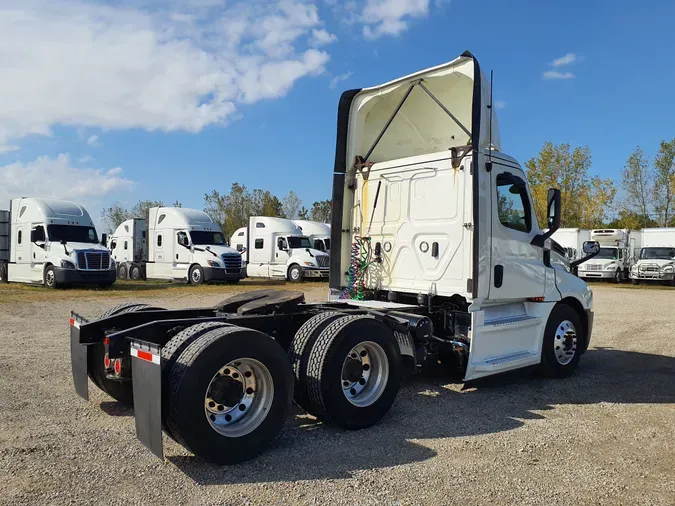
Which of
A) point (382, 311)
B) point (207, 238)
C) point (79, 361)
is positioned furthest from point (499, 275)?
point (207, 238)

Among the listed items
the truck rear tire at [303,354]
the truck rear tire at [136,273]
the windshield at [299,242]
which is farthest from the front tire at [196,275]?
the truck rear tire at [303,354]

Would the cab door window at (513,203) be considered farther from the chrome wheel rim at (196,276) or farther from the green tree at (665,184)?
the green tree at (665,184)

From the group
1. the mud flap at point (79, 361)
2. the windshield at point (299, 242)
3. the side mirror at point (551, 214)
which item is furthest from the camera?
the windshield at point (299, 242)

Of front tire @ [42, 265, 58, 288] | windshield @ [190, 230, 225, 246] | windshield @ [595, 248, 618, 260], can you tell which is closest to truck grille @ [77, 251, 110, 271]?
front tire @ [42, 265, 58, 288]

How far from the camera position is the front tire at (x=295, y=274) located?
26016 millimetres

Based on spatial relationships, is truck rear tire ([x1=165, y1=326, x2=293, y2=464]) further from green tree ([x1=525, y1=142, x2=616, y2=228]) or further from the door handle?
green tree ([x1=525, y1=142, x2=616, y2=228])

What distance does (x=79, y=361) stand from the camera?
5.16 metres

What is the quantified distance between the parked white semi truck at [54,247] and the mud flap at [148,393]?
17.3 m

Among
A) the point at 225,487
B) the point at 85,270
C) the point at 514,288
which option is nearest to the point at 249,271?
the point at 85,270

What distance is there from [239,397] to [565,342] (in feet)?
15.4

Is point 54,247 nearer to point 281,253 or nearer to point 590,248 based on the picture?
point 281,253

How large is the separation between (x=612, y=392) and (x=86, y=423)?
568 centimetres

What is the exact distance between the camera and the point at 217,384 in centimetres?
423

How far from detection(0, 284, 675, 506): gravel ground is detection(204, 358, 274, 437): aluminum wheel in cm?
29
